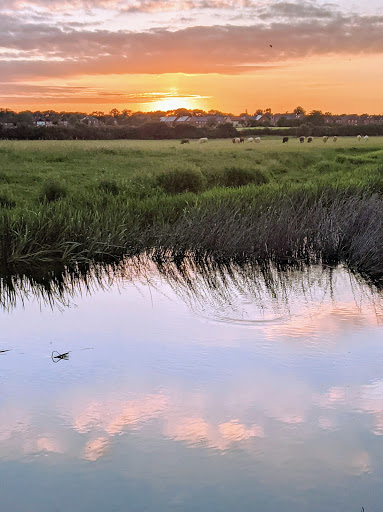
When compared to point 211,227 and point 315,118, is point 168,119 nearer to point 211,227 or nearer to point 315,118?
point 315,118

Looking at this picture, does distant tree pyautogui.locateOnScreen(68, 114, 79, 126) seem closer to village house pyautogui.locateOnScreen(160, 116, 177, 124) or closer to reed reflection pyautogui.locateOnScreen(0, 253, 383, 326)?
village house pyautogui.locateOnScreen(160, 116, 177, 124)

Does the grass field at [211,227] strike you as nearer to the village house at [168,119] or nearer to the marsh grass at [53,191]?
the marsh grass at [53,191]

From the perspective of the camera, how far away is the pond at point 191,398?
17.6ft

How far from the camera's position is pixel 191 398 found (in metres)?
6.97

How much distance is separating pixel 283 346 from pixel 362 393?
1608mm

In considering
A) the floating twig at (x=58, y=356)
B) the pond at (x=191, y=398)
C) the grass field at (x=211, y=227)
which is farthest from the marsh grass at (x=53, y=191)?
the floating twig at (x=58, y=356)

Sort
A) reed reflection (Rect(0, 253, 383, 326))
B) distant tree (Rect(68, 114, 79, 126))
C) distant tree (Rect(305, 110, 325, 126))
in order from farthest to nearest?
distant tree (Rect(305, 110, 325, 126))
distant tree (Rect(68, 114, 79, 126))
reed reflection (Rect(0, 253, 383, 326))

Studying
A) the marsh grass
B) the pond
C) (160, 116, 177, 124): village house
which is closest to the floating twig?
the pond

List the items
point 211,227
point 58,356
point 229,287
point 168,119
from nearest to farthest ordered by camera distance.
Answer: point 58,356
point 229,287
point 211,227
point 168,119

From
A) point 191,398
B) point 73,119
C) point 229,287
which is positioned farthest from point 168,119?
point 191,398

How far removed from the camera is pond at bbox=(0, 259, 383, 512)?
17.6ft

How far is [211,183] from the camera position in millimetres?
27391

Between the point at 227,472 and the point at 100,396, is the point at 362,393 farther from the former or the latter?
the point at 100,396

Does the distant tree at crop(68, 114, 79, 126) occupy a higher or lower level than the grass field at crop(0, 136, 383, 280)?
higher
